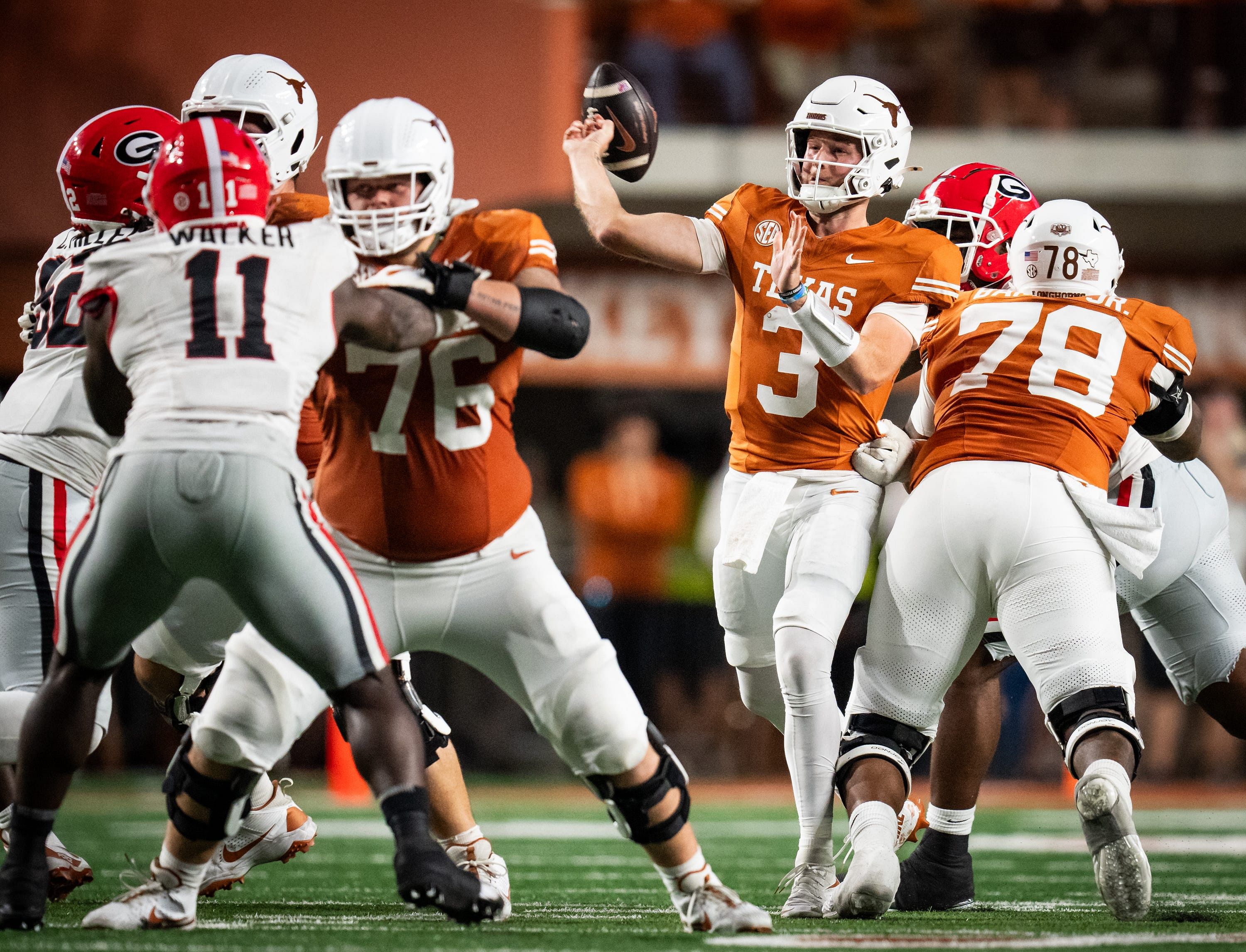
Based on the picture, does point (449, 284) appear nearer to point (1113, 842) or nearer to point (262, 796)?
point (262, 796)

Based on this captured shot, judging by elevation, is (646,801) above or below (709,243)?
below

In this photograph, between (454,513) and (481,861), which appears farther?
(481,861)

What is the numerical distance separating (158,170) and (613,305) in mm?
8135

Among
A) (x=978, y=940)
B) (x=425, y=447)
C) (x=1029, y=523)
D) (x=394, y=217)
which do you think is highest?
(x=394, y=217)

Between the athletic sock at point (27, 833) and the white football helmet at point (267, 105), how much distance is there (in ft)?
6.09

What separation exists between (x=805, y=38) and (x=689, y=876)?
925cm

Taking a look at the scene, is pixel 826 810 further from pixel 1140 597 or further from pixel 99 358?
pixel 99 358

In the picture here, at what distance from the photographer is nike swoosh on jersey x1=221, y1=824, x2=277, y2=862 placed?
458 cm

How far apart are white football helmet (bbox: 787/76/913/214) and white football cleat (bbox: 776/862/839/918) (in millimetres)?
1795

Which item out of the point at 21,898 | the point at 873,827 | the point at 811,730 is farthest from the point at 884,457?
the point at 21,898

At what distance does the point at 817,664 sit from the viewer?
4273 mm

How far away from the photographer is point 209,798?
369 cm

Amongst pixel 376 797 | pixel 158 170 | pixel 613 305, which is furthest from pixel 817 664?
pixel 613 305

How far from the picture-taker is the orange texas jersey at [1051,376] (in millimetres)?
4270
